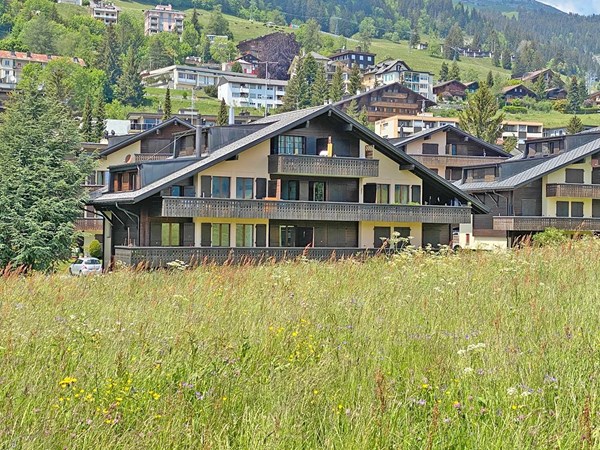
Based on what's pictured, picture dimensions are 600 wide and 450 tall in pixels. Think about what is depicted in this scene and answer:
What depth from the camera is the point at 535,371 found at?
23.4 feet

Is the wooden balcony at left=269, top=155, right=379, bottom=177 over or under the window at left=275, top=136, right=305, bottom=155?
under

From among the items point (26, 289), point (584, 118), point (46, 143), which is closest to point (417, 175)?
point (46, 143)

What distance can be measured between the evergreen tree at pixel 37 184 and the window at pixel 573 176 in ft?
105

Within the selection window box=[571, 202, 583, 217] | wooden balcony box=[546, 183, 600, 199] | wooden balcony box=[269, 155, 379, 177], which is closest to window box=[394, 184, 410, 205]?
wooden balcony box=[269, 155, 379, 177]

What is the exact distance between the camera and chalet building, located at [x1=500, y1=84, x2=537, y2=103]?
18600 cm

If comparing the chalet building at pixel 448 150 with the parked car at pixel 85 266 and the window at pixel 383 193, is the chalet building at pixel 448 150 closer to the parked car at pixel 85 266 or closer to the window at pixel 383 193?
the window at pixel 383 193

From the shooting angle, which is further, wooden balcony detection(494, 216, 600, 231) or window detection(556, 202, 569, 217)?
window detection(556, 202, 569, 217)

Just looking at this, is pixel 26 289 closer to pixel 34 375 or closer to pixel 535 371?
pixel 34 375

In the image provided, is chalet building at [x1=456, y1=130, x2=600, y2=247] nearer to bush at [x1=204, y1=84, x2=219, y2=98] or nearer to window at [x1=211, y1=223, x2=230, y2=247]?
window at [x1=211, y1=223, x2=230, y2=247]

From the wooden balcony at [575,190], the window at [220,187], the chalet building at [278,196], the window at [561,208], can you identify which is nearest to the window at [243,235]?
the chalet building at [278,196]

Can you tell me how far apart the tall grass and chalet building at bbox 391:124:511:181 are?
207ft

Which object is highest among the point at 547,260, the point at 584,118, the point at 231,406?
the point at 584,118

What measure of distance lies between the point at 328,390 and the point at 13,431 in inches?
98.1

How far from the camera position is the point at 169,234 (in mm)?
44031
